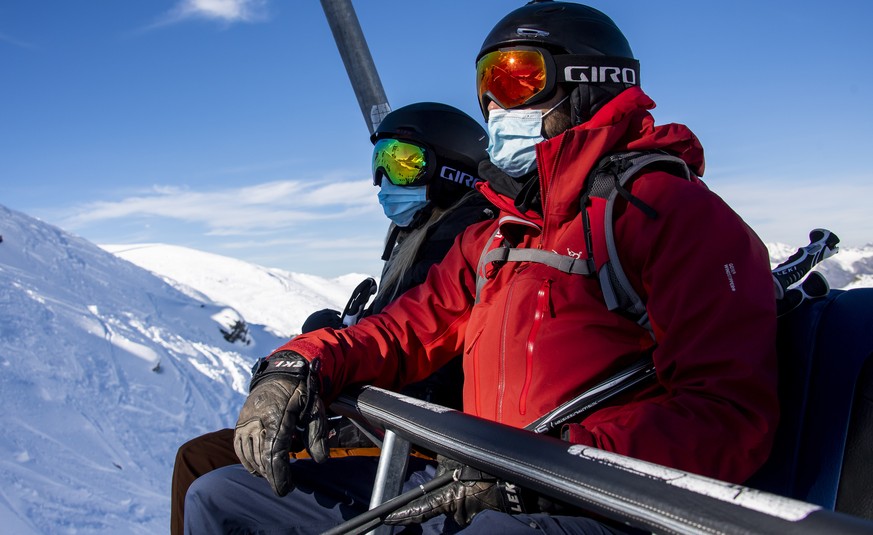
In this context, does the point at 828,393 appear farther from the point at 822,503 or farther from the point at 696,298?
the point at 696,298

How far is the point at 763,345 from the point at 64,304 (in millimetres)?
13124

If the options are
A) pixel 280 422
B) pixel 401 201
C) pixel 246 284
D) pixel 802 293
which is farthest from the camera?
pixel 246 284

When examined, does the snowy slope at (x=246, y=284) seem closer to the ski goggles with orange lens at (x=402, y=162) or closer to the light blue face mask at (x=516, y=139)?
the ski goggles with orange lens at (x=402, y=162)

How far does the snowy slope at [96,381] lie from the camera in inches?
270

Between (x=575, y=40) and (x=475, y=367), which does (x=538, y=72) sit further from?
(x=475, y=367)

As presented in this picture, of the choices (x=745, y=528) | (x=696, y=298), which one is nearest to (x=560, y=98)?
(x=696, y=298)

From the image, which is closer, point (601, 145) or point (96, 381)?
point (601, 145)

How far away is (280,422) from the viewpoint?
6.48ft

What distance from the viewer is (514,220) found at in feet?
7.60

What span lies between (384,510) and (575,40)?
171 cm

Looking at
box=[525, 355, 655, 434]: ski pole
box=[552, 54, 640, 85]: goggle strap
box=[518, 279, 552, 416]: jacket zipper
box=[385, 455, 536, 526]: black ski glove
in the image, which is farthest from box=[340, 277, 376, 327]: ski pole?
box=[385, 455, 536, 526]: black ski glove

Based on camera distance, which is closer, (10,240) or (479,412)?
(479,412)

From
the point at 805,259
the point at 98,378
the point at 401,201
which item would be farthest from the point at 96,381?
the point at 805,259

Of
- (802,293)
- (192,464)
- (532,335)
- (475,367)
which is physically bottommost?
(192,464)
